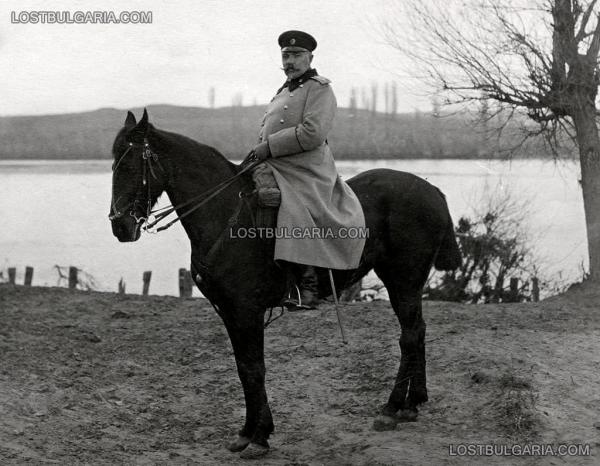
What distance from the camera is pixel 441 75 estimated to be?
1232 cm

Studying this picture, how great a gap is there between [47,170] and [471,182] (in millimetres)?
15184

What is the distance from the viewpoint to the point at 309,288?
18.6ft

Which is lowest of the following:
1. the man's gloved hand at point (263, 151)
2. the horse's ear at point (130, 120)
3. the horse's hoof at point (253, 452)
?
the horse's hoof at point (253, 452)

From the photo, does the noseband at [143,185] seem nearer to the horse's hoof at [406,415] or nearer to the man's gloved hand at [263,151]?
the man's gloved hand at [263,151]

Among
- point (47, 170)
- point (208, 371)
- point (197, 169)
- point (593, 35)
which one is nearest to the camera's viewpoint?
point (197, 169)

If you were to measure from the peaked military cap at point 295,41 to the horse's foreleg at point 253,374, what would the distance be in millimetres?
2062

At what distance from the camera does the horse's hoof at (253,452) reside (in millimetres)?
5422

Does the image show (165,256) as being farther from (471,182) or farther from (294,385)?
(294,385)

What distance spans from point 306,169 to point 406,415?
227 centimetres

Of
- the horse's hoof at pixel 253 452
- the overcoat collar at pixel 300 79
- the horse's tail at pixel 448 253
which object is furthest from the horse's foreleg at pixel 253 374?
the horse's tail at pixel 448 253

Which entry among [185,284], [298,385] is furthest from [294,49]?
[185,284]

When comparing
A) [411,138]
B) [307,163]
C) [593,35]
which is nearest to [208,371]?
[307,163]

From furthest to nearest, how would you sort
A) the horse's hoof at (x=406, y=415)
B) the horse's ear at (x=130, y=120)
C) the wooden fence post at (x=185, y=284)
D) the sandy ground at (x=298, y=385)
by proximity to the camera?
the wooden fence post at (x=185, y=284) → the horse's hoof at (x=406, y=415) → the sandy ground at (x=298, y=385) → the horse's ear at (x=130, y=120)

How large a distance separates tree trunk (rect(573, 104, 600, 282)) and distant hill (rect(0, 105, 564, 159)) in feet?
22.9
